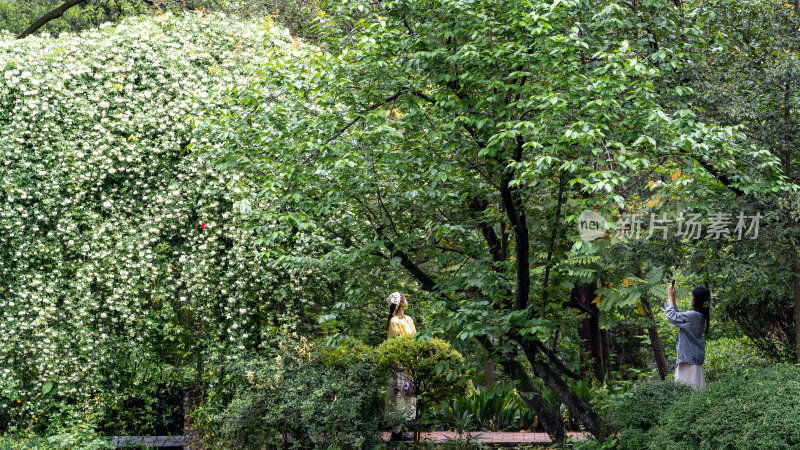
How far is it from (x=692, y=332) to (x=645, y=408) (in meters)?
1.03

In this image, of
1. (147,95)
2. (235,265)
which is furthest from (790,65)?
(147,95)

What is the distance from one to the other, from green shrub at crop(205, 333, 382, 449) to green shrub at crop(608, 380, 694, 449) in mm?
2697

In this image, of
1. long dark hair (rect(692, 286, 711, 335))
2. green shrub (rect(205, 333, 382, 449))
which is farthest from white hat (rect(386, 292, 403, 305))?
long dark hair (rect(692, 286, 711, 335))

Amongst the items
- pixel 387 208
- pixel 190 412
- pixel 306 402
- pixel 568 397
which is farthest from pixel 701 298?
pixel 190 412

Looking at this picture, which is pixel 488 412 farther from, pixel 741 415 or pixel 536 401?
pixel 741 415

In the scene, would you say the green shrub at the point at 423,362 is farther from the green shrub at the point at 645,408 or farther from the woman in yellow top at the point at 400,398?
the green shrub at the point at 645,408

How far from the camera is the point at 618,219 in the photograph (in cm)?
680

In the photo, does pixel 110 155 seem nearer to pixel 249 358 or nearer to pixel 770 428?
pixel 249 358

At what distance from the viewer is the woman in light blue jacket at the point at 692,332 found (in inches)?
263

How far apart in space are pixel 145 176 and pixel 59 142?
109 cm

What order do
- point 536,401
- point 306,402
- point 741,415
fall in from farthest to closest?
point 306,402 → point 536,401 → point 741,415

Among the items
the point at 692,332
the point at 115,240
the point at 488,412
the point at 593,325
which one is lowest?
the point at 488,412

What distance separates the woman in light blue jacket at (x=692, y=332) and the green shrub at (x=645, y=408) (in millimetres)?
493

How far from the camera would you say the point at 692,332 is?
6781mm
